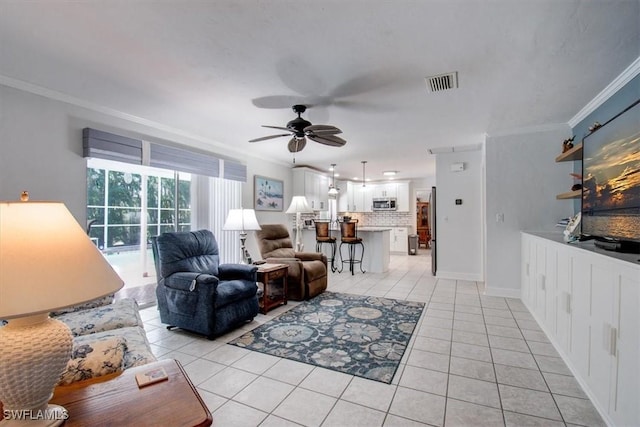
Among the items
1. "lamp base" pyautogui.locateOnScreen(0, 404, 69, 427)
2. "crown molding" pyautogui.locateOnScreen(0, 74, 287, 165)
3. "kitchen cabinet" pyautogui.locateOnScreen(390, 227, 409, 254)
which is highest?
"crown molding" pyautogui.locateOnScreen(0, 74, 287, 165)

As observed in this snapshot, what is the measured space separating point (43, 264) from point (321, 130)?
2409 mm

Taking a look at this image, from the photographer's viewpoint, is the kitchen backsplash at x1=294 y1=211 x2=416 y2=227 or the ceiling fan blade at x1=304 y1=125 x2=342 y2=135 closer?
the ceiling fan blade at x1=304 y1=125 x2=342 y2=135

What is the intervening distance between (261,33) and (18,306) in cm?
191

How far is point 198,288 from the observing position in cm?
285

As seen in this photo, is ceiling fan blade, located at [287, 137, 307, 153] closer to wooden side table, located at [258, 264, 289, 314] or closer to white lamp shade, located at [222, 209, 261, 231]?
white lamp shade, located at [222, 209, 261, 231]

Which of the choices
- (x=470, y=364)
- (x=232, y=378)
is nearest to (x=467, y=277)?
(x=470, y=364)

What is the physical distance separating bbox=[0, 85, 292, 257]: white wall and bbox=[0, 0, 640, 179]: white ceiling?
199 mm

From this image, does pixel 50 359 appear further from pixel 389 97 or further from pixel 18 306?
pixel 389 97

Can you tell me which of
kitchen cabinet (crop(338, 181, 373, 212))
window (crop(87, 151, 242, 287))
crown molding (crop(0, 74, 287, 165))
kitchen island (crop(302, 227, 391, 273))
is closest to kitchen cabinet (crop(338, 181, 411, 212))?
kitchen cabinet (crop(338, 181, 373, 212))

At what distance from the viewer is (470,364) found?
2381mm

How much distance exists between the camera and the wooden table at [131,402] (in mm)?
902

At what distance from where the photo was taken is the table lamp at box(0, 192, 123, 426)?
751 millimetres

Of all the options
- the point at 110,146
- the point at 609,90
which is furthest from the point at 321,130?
the point at 609,90

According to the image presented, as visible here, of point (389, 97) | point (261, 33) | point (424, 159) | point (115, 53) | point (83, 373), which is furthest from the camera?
point (424, 159)
